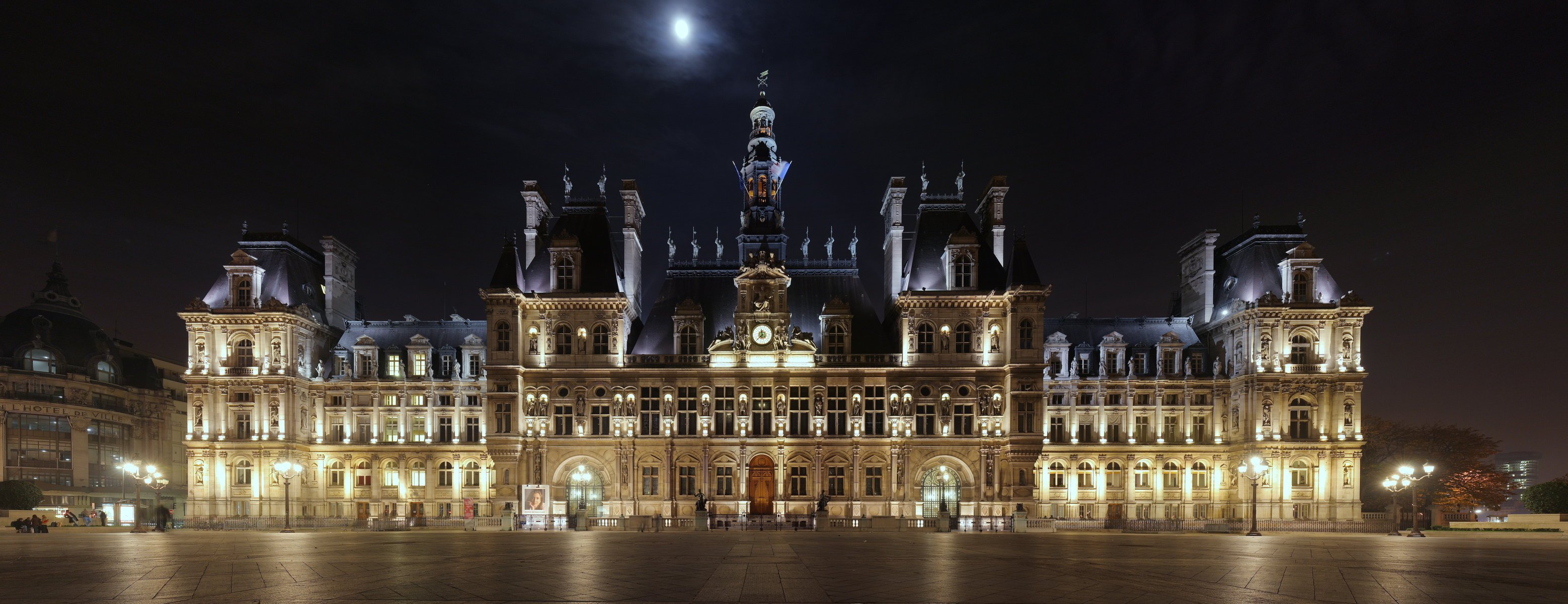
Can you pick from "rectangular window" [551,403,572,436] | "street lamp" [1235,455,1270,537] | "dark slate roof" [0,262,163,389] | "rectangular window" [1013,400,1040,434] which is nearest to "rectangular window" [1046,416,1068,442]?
"rectangular window" [1013,400,1040,434]

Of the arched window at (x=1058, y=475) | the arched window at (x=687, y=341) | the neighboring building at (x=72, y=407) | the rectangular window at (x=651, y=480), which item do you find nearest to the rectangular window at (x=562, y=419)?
the rectangular window at (x=651, y=480)

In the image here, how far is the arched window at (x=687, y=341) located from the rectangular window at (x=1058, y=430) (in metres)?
25.1

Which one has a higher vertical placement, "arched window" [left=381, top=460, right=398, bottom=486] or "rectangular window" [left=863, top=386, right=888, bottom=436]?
"rectangular window" [left=863, top=386, right=888, bottom=436]

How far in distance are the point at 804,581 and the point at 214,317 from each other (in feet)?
177

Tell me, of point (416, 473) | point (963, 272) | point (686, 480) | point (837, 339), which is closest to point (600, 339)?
point (686, 480)

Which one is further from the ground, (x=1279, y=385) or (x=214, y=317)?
(x=214, y=317)

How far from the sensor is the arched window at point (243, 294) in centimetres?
5928

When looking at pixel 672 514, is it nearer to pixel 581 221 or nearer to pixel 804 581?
pixel 581 221

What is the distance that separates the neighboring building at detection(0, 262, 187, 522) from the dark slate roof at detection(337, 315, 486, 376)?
23510 millimetres

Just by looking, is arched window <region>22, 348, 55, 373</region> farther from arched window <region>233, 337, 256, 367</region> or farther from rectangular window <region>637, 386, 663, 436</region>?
rectangular window <region>637, 386, 663, 436</region>

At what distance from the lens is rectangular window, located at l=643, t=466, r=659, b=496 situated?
184ft

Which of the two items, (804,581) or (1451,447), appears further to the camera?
(1451,447)

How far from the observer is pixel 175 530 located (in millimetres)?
50750

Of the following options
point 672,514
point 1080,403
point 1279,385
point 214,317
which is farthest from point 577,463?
point 1279,385
